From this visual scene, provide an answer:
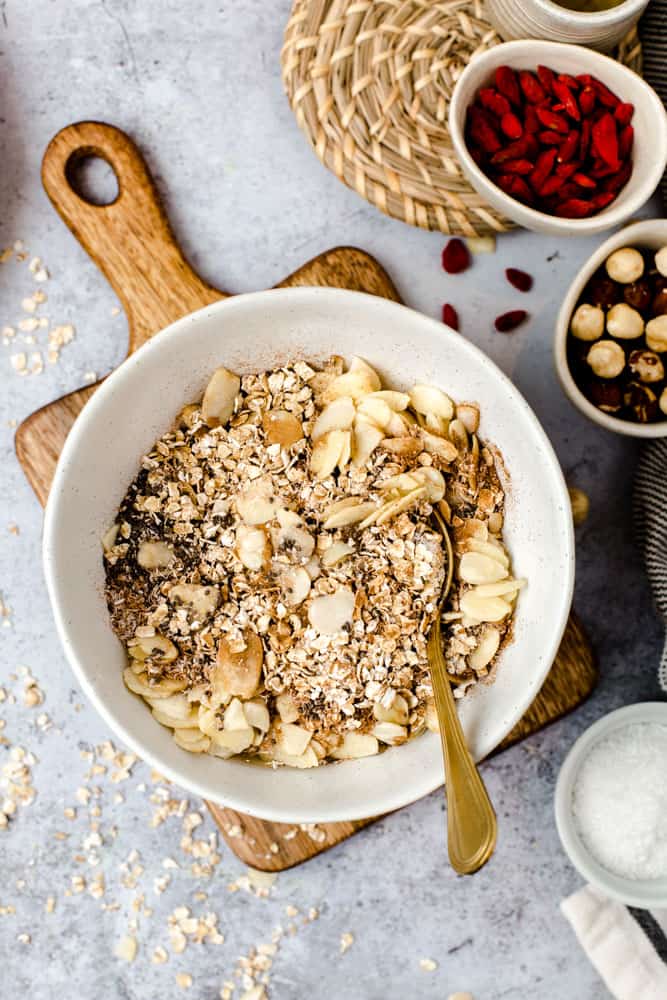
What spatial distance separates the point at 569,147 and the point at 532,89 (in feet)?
0.22

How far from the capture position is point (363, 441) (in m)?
0.87

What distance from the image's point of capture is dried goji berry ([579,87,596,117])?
90 centimetres

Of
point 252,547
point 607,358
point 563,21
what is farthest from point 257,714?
point 563,21

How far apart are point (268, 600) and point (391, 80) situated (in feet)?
1.84

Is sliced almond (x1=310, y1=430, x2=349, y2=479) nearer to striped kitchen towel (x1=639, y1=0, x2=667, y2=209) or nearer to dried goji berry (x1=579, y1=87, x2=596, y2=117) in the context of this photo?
dried goji berry (x1=579, y1=87, x2=596, y2=117)

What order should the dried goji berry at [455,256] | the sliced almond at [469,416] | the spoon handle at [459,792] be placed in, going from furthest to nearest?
the dried goji berry at [455,256] → the sliced almond at [469,416] → the spoon handle at [459,792]

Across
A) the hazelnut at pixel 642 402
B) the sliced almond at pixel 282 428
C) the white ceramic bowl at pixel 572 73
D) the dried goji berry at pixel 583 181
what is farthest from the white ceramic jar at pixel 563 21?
the sliced almond at pixel 282 428

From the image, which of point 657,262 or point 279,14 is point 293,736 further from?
point 279,14

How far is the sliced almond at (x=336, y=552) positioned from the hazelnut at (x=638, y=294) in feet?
1.26

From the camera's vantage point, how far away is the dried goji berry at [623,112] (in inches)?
36.0

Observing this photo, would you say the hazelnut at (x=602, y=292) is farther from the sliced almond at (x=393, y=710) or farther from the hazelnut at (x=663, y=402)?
the sliced almond at (x=393, y=710)

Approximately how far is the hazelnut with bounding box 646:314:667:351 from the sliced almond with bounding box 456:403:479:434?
0.20 metres

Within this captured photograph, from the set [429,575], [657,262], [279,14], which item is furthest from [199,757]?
[279,14]

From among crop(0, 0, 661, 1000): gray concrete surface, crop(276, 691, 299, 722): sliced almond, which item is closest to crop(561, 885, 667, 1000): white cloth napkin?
crop(0, 0, 661, 1000): gray concrete surface
